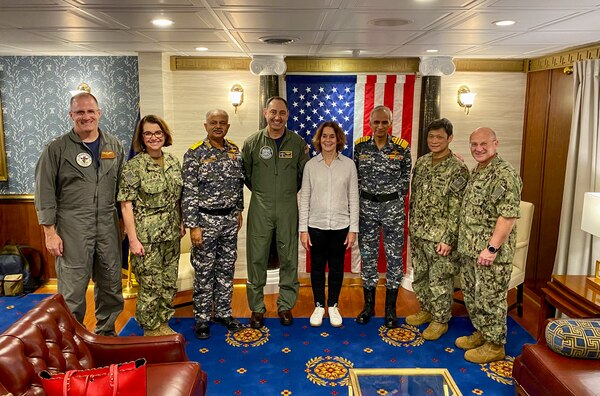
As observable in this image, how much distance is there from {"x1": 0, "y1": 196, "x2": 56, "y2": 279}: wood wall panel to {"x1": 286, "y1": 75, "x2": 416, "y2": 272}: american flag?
2.88 m

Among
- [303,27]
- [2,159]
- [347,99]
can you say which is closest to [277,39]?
[303,27]

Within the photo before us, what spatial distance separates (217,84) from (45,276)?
2.75 meters

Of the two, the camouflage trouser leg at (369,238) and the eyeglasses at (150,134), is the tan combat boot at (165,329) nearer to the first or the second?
the eyeglasses at (150,134)

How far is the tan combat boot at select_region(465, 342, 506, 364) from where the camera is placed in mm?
3396

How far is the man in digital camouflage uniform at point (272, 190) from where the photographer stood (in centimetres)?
378

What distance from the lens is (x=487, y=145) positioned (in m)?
3.23

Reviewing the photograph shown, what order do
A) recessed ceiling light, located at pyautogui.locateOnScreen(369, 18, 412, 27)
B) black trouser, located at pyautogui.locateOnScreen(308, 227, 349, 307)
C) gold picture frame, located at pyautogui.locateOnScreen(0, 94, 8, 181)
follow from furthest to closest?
gold picture frame, located at pyautogui.locateOnScreen(0, 94, 8, 181), black trouser, located at pyautogui.locateOnScreen(308, 227, 349, 307), recessed ceiling light, located at pyautogui.locateOnScreen(369, 18, 412, 27)

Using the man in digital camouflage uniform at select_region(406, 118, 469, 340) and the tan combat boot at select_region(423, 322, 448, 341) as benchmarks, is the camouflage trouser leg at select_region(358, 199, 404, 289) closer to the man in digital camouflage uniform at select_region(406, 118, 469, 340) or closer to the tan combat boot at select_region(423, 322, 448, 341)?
the man in digital camouflage uniform at select_region(406, 118, 469, 340)

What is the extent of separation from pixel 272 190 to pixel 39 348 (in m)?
2.04

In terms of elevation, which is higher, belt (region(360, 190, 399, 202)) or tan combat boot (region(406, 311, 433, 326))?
belt (region(360, 190, 399, 202))

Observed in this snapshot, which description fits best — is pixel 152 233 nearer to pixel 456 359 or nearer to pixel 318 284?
pixel 318 284

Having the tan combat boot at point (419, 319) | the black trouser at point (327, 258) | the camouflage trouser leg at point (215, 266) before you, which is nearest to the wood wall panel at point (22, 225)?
the camouflage trouser leg at point (215, 266)

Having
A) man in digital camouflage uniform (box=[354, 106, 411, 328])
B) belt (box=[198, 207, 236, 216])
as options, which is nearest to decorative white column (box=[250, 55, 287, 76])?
man in digital camouflage uniform (box=[354, 106, 411, 328])

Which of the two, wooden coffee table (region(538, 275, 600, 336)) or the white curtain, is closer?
wooden coffee table (region(538, 275, 600, 336))
